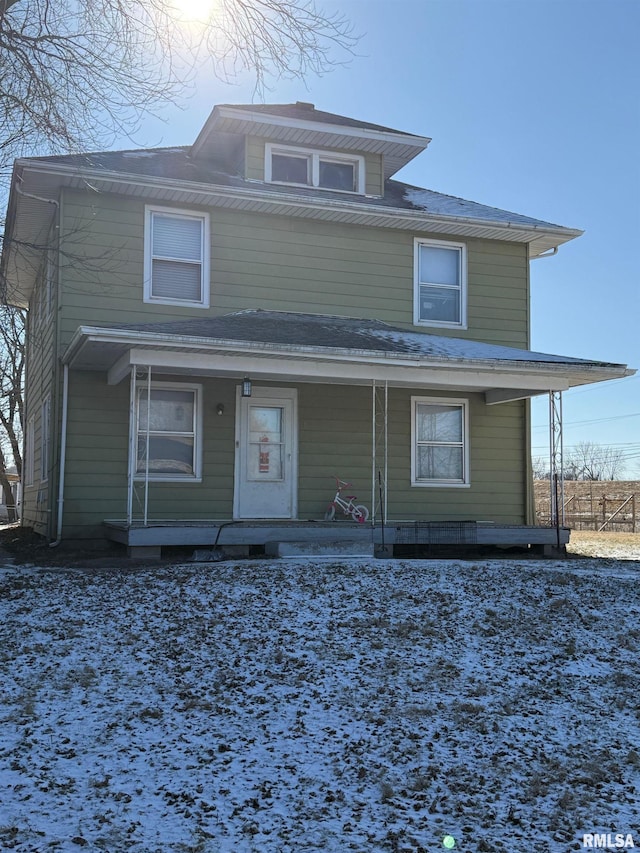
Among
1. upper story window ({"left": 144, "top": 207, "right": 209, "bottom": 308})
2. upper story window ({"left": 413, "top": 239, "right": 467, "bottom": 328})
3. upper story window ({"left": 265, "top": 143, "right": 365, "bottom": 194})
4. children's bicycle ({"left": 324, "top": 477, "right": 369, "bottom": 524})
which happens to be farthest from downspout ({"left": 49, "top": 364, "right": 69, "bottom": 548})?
upper story window ({"left": 413, "top": 239, "right": 467, "bottom": 328})

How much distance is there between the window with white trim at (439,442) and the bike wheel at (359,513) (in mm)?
1084

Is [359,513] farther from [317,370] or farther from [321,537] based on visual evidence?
[317,370]

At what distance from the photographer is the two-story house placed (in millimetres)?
11062

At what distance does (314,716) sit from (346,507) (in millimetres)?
7541

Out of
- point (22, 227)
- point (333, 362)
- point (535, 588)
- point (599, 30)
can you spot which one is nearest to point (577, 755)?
point (535, 588)

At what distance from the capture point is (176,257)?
12055 mm

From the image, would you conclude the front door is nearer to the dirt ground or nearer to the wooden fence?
the dirt ground

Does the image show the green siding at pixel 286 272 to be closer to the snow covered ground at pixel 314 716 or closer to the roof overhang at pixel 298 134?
the roof overhang at pixel 298 134

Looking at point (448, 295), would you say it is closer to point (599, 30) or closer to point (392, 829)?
point (599, 30)

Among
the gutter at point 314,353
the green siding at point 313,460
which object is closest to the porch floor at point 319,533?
the green siding at point 313,460

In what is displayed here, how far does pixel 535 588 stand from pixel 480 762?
4087 mm

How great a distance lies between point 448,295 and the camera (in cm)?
1367

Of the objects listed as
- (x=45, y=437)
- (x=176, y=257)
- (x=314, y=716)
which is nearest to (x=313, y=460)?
(x=176, y=257)

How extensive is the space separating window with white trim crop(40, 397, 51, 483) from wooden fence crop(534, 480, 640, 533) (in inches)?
551
